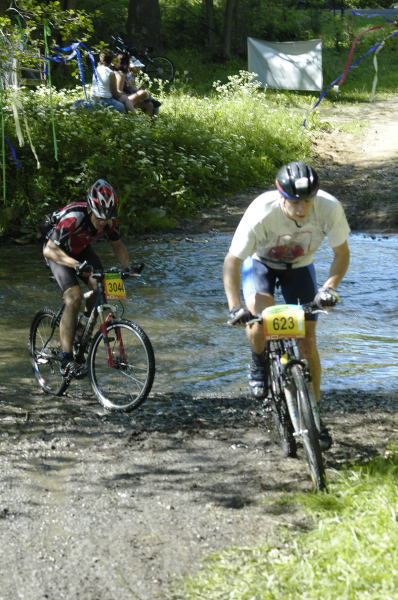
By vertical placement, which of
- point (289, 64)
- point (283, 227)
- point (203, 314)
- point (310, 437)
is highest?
point (283, 227)

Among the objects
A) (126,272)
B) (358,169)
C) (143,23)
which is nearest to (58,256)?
(126,272)

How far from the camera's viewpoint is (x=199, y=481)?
5.70 m

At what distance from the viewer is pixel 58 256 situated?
24.0 ft

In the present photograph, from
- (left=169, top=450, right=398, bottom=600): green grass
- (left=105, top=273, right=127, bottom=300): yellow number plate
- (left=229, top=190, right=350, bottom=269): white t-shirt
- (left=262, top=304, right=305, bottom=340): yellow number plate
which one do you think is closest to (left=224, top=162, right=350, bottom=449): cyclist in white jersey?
(left=229, top=190, right=350, bottom=269): white t-shirt

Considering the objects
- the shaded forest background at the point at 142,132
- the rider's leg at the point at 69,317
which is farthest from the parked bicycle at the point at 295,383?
the shaded forest background at the point at 142,132

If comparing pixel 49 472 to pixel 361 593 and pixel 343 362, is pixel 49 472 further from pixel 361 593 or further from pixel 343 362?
pixel 343 362

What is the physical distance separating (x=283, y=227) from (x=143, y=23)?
847 inches

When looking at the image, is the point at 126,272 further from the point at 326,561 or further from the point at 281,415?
the point at 326,561

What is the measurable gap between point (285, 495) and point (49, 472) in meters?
1.67

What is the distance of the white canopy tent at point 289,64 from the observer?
24.9 meters

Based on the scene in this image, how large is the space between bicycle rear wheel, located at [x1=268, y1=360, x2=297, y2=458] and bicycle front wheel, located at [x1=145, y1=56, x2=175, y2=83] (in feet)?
65.1

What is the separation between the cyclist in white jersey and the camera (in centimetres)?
532

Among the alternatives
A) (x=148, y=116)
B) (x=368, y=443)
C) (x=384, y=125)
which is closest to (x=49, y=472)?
(x=368, y=443)

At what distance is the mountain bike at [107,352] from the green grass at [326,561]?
7.73ft
